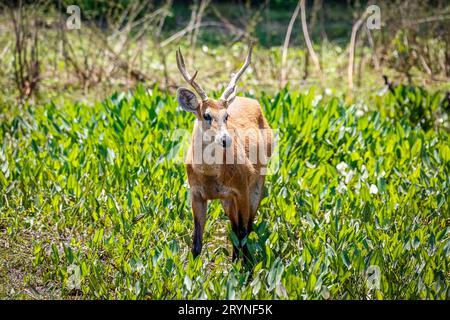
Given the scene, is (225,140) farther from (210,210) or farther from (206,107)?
(210,210)

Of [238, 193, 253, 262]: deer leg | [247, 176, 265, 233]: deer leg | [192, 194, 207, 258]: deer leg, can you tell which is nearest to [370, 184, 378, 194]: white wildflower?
[247, 176, 265, 233]: deer leg

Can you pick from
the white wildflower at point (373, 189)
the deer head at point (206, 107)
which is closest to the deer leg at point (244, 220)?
the deer head at point (206, 107)

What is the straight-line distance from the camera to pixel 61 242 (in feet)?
16.4

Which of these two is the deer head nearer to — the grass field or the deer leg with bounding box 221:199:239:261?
the deer leg with bounding box 221:199:239:261

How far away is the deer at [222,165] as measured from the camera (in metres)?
4.43

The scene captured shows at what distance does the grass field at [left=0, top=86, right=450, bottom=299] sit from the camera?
4.26 metres

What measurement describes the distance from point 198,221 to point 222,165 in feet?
1.28

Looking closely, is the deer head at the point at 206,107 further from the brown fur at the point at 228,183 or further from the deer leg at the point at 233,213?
the deer leg at the point at 233,213

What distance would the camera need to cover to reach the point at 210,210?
547 cm

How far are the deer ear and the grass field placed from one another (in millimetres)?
851

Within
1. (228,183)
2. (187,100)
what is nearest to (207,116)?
(187,100)
